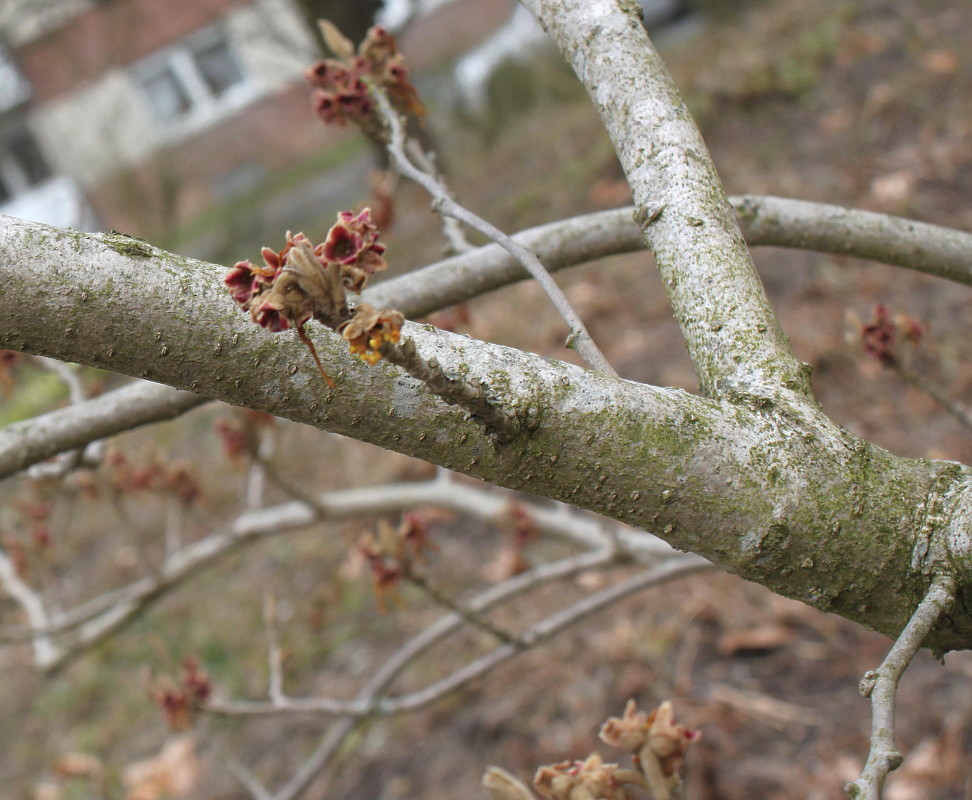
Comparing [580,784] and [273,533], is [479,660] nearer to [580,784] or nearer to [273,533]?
[273,533]

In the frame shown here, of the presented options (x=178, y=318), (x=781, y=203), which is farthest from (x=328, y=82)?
(x=178, y=318)

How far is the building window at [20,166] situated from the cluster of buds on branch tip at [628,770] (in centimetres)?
1945

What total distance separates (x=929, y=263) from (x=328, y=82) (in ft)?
3.43

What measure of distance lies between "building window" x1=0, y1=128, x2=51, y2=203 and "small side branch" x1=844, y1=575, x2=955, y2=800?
64.8 ft

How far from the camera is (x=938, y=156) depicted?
4.48 meters

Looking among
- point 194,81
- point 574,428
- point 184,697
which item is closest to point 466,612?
point 184,697

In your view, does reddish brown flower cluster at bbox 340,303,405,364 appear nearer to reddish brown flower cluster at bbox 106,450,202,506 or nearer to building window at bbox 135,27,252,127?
reddish brown flower cluster at bbox 106,450,202,506

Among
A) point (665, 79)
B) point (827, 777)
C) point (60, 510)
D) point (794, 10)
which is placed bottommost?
point (827, 777)

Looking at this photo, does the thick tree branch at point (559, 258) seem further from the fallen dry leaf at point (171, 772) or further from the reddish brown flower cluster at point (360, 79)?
the fallen dry leaf at point (171, 772)

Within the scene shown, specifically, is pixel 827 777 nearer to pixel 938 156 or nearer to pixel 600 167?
pixel 938 156

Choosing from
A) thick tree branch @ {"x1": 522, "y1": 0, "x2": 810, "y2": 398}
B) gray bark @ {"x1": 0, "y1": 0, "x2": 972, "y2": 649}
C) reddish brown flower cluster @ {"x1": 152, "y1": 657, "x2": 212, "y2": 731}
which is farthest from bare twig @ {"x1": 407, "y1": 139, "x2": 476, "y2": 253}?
reddish brown flower cluster @ {"x1": 152, "y1": 657, "x2": 212, "y2": 731}

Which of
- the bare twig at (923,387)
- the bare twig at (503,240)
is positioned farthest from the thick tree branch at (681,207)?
the bare twig at (923,387)

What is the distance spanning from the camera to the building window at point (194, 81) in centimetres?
1803

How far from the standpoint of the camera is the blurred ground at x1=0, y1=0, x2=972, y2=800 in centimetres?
245
